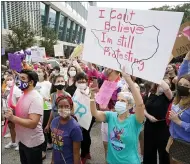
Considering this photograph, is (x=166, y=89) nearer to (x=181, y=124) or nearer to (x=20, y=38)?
(x=181, y=124)

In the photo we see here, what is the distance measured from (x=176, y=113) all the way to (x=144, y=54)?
0.86 meters

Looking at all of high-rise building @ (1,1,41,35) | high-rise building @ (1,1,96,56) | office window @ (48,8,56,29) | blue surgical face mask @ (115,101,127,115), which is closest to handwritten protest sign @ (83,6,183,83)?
blue surgical face mask @ (115,101,127,115)

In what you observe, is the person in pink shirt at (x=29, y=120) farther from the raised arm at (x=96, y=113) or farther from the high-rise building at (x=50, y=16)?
the high-rise building at (x=50, y=16)

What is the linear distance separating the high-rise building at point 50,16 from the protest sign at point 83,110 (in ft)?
28.4

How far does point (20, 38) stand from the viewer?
79.1 ft

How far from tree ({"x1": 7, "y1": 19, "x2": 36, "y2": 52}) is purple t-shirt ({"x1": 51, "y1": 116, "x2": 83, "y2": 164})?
72.4 feet

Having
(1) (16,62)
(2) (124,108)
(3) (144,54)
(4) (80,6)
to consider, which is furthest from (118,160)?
(4) (80,6)

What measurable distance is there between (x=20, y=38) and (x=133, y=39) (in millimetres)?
23012

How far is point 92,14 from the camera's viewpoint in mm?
2781

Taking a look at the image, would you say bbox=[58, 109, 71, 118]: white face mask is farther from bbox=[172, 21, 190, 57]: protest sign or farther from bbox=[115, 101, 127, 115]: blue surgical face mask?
bbox=[172, 21, 190, 57]: protest sign

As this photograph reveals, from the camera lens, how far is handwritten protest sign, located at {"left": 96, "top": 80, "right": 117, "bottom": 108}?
3486 mm

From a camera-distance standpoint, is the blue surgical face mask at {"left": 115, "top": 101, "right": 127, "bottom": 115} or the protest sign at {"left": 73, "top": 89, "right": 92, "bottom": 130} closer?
the blue surgical face mask at {"left": 115, "top": 101, "right": 127, "bottom": 115}

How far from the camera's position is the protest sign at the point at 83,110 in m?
3.61

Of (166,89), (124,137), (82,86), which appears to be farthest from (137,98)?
(82,86)
